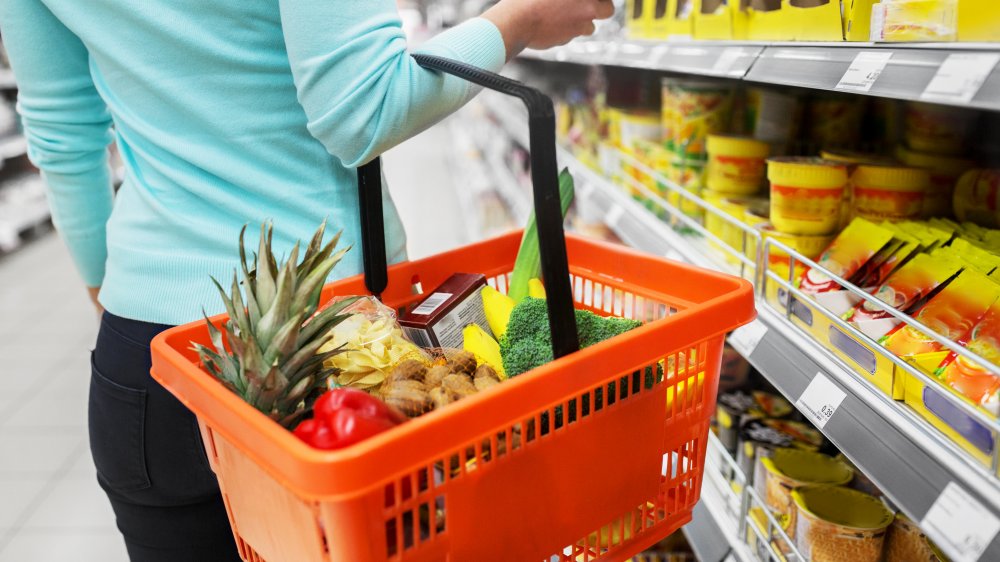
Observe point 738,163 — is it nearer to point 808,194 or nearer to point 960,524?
point 808,194

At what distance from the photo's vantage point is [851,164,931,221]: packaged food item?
1.23m

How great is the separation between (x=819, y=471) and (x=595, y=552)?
73 centimetres

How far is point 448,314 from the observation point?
40.8 inches

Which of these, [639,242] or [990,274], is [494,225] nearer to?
[639,242]

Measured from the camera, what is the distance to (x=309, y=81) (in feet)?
2.76

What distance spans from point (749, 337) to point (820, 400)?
0.25 metres

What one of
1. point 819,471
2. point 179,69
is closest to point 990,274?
point 819,471

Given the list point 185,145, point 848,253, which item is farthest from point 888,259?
point 185,145

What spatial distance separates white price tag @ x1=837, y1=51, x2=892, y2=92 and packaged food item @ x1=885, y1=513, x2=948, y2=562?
639 millimetres

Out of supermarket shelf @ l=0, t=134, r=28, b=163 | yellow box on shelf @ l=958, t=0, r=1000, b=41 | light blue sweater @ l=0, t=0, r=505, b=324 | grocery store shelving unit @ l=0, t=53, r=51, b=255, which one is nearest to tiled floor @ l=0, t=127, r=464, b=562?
grocery store shelving unit @ l=0, t=53, r=51, b=255

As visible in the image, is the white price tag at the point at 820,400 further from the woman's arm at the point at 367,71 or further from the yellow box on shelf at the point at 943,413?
the woman's arm at the point at 367,71

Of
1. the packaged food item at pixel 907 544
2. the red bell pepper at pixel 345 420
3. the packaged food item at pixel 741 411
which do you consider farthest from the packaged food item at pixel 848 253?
the red bell pepper at pixel 345 420

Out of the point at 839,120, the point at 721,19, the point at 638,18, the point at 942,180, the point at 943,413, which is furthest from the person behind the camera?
the point at 638,18

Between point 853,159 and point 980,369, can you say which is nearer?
point 980,369
